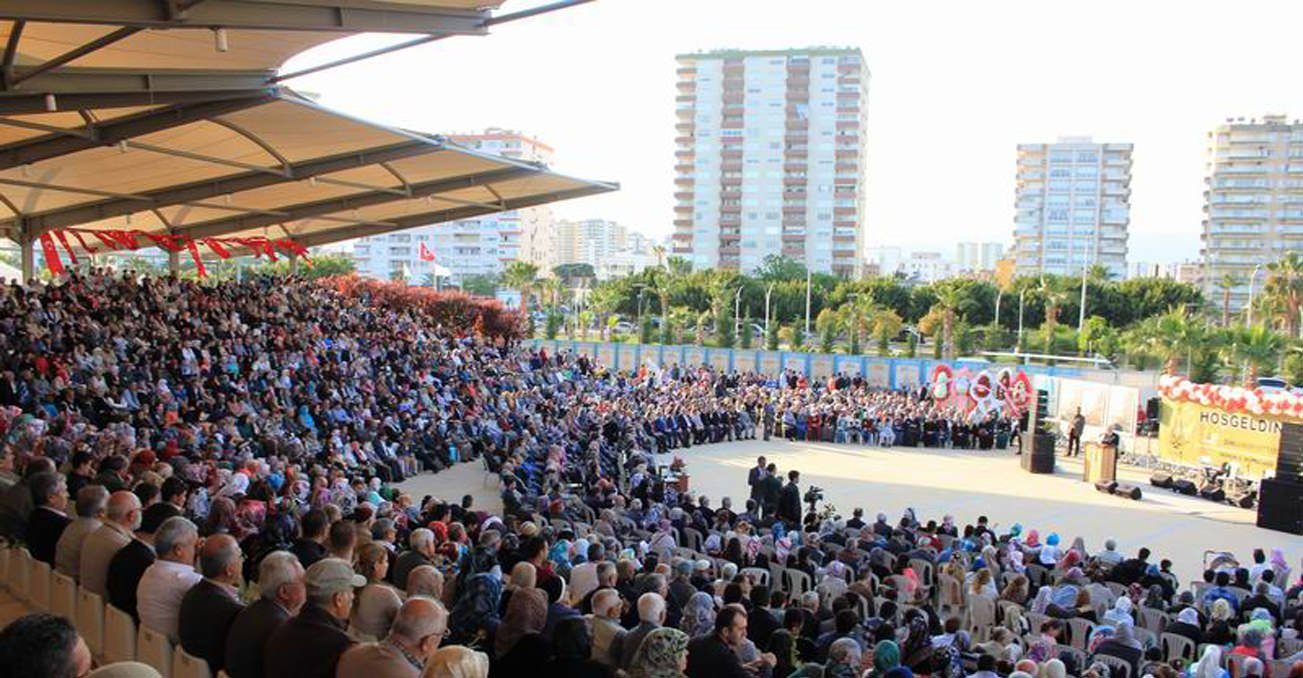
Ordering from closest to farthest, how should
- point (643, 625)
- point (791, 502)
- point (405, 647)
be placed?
point (405, 647) < point (643, 625) < point (791, 502)

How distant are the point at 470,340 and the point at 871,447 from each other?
11.0 meters

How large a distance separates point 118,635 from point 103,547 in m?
0.45

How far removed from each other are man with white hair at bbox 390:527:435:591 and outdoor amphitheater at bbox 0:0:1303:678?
3cm

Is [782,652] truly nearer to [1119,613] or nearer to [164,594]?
[164,594]

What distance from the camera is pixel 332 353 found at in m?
20.8

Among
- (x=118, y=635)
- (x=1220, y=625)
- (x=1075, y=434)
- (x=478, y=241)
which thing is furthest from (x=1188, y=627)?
(x=478, y=241)

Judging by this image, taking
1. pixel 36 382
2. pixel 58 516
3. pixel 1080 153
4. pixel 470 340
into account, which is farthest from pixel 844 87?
pixel 58 516

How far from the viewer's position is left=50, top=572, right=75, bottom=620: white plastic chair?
205 inches

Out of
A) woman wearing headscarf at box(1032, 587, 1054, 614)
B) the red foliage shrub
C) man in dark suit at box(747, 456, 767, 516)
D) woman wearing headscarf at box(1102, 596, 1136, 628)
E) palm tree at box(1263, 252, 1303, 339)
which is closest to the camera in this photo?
woman wearing headscarf at box(1102, 596, 1136, 628)

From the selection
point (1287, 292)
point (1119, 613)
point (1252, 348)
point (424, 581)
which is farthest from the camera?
point (1287, 292)

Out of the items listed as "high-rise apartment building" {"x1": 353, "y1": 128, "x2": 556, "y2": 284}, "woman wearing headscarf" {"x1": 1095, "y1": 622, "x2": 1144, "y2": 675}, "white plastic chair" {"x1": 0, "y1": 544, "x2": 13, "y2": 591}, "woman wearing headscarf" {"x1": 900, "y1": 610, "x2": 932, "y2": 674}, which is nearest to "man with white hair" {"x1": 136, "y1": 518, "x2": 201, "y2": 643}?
"white plastic chair" {"x1": 0, "y1": 544, "x2": 13, "y2": 591}

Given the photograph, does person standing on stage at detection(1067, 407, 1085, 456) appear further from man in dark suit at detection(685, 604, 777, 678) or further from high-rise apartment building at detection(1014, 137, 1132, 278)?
high-rise apartment building at detection(1014, 137, 1132, 278)

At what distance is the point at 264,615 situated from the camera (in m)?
3.97

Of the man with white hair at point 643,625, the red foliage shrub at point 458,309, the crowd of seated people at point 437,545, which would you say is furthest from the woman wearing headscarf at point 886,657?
the red foliage shrub at point 458,309
